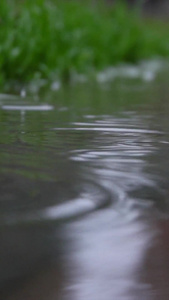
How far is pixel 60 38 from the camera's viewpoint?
505cm

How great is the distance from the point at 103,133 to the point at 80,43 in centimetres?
374

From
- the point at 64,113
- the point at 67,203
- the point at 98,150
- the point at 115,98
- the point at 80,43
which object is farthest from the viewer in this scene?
the point at 80,43

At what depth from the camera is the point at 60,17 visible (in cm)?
520

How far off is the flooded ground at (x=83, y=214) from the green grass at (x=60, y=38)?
6.51ft

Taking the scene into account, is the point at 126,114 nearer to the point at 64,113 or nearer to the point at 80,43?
the point at 64,113

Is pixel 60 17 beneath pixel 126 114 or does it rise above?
above

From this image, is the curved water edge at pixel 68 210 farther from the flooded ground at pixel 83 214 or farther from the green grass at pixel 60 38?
the green grass at pixel 60 38

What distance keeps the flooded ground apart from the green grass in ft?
6.51

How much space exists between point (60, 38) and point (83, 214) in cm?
411

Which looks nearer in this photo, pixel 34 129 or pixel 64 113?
pixel 34 129

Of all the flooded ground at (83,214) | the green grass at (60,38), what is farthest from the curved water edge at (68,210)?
A: the green grass at (60,38)

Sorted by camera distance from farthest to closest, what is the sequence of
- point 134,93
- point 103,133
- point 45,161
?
point 134,93
point 103,133
point 45,161

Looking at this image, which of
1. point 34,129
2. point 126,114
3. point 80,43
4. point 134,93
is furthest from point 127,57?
point 34,129

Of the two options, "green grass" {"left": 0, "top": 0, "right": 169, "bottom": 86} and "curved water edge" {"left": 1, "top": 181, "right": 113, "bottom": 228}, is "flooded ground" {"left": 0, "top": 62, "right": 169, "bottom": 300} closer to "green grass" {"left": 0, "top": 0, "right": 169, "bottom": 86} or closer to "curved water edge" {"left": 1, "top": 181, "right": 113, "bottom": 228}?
"curved water edge" {"left": 1, "top": 181, "right": 113, "bottom": 228}
